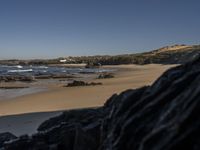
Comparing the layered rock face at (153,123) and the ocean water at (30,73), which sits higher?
the layered rock face at (153,123)

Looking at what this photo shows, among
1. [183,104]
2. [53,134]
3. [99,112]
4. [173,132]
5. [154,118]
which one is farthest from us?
[99,112]

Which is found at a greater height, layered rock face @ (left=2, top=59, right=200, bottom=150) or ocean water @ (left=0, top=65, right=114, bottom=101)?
layered rock face @ (left=2, top=59, right=200, bottom=150)

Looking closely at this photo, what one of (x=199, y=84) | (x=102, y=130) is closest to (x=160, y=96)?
(x=199, y=84)

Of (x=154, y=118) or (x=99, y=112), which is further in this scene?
(x=99, y=112)

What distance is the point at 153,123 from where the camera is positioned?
18.2ft

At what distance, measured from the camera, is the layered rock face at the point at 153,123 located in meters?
4.83

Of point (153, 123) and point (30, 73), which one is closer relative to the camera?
point (153, 123)

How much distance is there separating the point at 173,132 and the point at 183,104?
49 cm

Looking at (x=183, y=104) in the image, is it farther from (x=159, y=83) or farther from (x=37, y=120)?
(x=37, y=120)

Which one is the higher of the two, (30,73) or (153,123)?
(153,123)

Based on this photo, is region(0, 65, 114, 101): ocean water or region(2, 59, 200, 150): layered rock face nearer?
region(2, 59, 200, 150): layered rock face

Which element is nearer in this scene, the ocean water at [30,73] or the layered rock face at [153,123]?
the layered rock face at [153,123]

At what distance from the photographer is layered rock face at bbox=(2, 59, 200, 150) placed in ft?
15.9

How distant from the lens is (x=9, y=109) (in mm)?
19141
